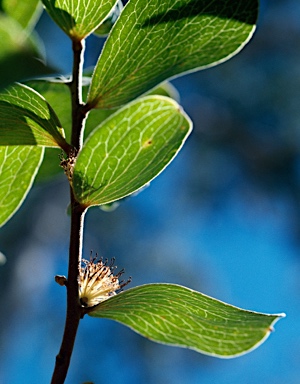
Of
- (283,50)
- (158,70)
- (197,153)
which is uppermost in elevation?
(283,50)

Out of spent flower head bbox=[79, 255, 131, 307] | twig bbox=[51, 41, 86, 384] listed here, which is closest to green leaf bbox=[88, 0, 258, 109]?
twig bbox=[51, 41, 86, 384]

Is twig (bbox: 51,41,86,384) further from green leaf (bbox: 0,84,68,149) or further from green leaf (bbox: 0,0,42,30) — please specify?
green leaf (bbox: 0,0,42,30)

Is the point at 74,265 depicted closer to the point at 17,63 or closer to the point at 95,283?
the point at 95,283

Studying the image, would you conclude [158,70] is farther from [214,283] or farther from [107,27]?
[214,283]

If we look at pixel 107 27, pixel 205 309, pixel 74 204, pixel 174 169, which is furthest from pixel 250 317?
pixel 174 169

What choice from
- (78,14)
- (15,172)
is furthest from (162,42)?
(15,172)

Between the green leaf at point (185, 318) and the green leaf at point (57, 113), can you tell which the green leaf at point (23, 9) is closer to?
the green leaf at point (57, 113)
